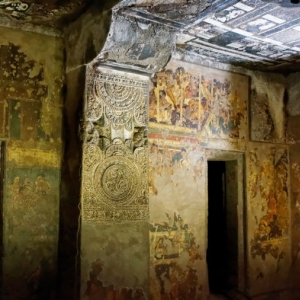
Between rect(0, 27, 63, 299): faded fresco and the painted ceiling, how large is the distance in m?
1.28

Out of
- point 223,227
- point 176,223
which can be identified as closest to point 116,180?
point 176,223

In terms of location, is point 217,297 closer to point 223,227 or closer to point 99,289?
point 223,227

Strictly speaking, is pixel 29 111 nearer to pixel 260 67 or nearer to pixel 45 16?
pixel 45 16

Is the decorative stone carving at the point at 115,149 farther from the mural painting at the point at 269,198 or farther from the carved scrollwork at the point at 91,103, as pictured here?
the mural painting at the point at 269,198

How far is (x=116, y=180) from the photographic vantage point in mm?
4250

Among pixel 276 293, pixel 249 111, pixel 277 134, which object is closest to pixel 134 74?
pixel 249 111

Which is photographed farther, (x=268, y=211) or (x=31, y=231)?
(x=268, y=211)

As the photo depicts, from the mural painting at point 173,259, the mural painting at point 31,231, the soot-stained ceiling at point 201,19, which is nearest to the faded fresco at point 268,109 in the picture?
the soot-stained ceiling at point 201,19

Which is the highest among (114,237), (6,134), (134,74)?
(134,74)

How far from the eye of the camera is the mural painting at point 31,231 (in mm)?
4227

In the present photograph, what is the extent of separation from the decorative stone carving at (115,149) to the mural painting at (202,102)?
75 centimetres

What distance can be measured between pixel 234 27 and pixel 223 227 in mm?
3081

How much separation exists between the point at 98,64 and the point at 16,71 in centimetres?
92

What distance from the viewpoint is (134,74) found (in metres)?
4.46
